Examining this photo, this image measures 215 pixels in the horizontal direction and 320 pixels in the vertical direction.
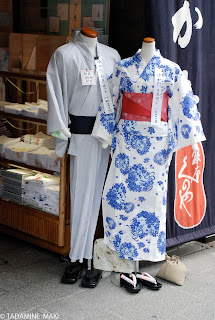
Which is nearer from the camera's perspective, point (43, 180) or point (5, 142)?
point (43, 180)

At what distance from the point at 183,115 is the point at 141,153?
1.38ft

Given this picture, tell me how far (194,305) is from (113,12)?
8.45 feet

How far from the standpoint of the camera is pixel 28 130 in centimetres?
567

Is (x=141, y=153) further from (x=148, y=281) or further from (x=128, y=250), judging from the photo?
(x=148, y=281)

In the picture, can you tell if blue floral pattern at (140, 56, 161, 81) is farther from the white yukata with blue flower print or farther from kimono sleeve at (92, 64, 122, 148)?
kimono sleeve at (92, 64, 122, 148)

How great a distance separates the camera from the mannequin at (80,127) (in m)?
4.43

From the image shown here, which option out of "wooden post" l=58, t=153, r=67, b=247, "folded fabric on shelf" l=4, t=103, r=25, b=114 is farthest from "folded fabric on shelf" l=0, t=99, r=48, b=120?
"wooden post" l=58, t=153, r=67, b=247

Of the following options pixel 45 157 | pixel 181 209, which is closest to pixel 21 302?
pixel 45 157

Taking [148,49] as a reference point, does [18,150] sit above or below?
below

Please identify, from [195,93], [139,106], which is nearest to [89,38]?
[139,106]

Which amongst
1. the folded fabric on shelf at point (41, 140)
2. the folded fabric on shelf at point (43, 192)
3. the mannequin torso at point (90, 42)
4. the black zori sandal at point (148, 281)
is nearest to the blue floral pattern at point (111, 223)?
the black zori sandal at point (148, 281)

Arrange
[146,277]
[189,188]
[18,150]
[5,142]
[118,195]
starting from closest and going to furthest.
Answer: [118,195] < [146,277] < [189,188] < [18,150] < [5,142]

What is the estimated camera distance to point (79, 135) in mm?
4570

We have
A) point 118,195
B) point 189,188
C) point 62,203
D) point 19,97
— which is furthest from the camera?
point 19,97
